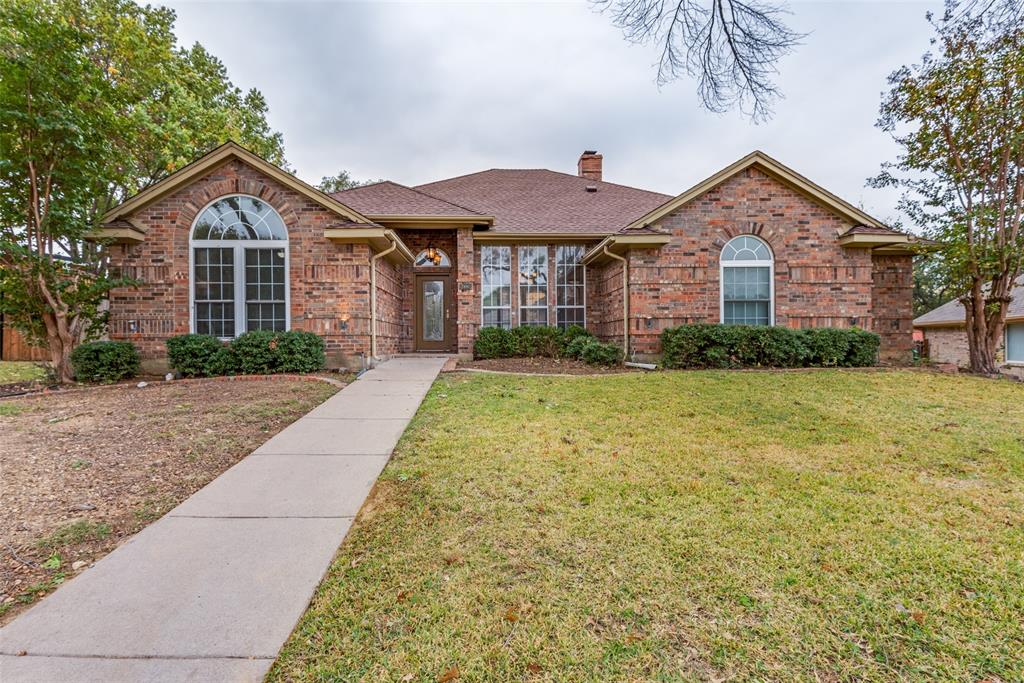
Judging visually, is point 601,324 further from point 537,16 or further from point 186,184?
point 186,184

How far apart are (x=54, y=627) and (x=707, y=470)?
4310mm

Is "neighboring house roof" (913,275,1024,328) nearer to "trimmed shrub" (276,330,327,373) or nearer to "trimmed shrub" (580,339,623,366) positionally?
"trimmed shrub" (580,339,623,366)

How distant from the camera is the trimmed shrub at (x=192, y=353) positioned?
9.02 meters

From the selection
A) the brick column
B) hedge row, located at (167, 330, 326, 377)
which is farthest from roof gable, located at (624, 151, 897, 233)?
hedge row, located at (167, 330, 326, 377)

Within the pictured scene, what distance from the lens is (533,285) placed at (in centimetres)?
1299

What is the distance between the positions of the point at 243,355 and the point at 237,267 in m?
2.16

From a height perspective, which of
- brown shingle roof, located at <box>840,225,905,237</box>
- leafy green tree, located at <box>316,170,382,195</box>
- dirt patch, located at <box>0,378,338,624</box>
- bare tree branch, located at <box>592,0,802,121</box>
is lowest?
dirt patch, located at <box>0,378,338,624</box>

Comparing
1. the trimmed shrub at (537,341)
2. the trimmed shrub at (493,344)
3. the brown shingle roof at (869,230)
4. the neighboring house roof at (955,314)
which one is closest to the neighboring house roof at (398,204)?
the trimmed shrub at (493,344)

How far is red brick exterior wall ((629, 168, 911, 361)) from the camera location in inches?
426

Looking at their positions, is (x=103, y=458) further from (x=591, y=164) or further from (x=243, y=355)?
(x=591, y=164)

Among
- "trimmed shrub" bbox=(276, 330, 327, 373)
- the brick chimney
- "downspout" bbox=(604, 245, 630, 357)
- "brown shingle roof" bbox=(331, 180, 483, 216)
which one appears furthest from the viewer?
the brick chimney

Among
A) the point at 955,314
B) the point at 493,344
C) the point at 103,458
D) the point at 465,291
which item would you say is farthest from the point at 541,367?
the point at 955,314

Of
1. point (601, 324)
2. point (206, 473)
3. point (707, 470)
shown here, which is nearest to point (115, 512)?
point (206, 473)

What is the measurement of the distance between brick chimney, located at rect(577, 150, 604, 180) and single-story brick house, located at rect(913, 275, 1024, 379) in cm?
1434
